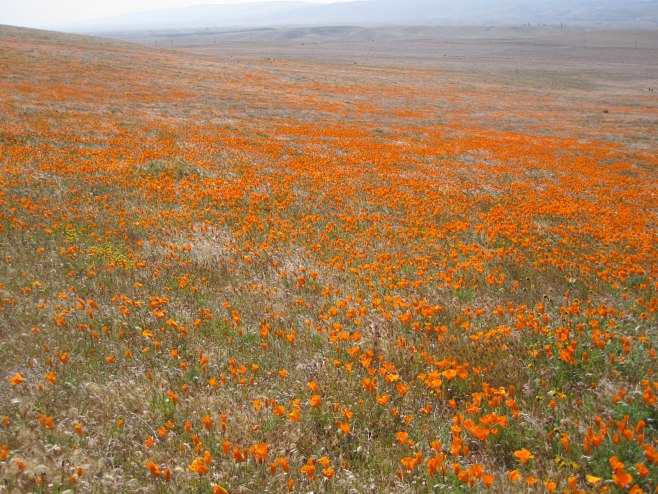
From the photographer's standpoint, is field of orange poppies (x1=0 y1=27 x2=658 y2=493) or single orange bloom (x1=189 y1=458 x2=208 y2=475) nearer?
single orange bloom (x1=189 y1=458 x2=208 y2=475)

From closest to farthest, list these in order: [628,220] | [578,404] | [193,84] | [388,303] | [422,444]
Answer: [422,444] → [578,404] → [388,303] → [628,220] → [193,84]

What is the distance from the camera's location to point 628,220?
9523 mm

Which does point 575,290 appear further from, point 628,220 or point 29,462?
point 29,462

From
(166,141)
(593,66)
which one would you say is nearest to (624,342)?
(166,141)

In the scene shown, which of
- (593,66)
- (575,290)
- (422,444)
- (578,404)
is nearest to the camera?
(422,444)

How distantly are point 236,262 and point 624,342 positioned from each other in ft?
16.8

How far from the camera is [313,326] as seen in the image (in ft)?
16.1

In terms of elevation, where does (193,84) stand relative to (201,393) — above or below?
above

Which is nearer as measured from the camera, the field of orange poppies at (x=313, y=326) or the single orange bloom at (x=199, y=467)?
the single orange bloom at (x=199, y=467)

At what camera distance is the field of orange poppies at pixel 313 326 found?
307 cm

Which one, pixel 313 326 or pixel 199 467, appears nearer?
pixel 199 467

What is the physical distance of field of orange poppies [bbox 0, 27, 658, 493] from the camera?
3.07m

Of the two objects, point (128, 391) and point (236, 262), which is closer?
point (128, 391)

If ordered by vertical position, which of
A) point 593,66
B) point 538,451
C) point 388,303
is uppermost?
point 593,66
